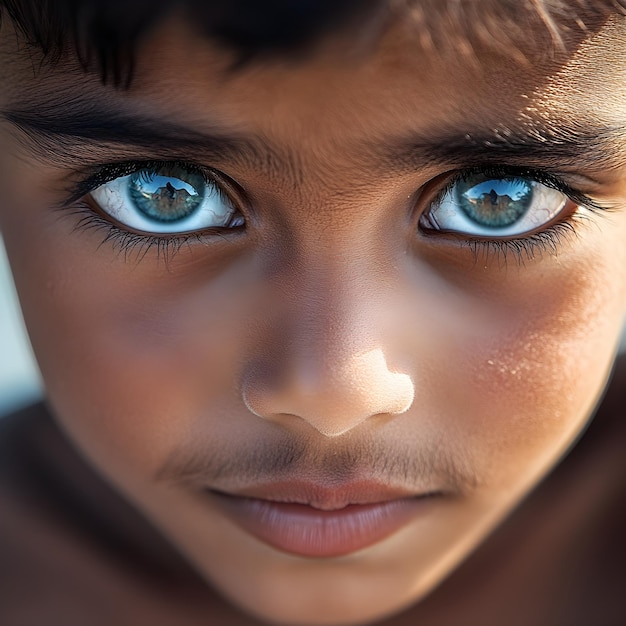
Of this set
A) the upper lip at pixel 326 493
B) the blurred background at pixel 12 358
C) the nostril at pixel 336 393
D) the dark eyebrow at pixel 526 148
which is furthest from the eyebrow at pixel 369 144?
the blurred background at pixel 12 358

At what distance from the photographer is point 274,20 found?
57 centimetres

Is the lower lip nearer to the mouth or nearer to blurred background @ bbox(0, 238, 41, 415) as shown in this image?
the mouth

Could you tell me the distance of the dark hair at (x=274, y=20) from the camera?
568 millimetres

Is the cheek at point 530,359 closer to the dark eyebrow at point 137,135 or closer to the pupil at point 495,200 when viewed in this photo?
the pupil at point 495,200

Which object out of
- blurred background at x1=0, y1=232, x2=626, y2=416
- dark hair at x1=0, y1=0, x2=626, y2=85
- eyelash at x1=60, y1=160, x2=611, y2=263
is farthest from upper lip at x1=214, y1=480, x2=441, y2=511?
blurred background at x1=0, y1=232, x2=626, y2=416

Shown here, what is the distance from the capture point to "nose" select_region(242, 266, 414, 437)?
671 mm

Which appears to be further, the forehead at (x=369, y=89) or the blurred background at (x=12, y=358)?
the blurred background at (x=12, y=358)

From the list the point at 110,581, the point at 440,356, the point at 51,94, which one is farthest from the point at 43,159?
the point at 110,581

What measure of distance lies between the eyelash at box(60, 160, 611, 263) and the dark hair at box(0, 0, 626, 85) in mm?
109

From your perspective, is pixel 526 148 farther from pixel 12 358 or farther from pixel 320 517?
pixel 12 358

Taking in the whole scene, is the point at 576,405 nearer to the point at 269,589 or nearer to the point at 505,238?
the point at 505,238

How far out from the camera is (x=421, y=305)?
71 cm

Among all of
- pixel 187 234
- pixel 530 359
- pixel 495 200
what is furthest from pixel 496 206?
pixel 187 234

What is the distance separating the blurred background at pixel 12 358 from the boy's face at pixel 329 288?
99 cm
